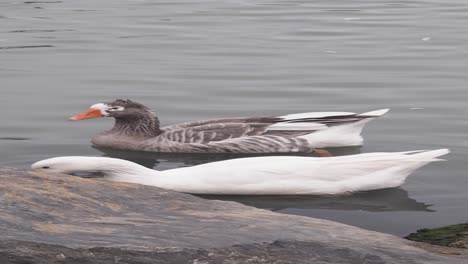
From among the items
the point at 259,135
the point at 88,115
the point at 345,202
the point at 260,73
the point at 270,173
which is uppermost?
the point at 260,73

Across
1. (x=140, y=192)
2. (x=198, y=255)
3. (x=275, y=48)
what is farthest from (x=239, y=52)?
(x=198, y=255)

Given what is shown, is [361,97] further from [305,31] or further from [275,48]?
[305,31]

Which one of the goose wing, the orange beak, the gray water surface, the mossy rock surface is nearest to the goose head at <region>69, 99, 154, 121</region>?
the orange beak

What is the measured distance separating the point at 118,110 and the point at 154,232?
6587 millimetres

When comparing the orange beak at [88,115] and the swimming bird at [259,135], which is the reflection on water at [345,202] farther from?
the orange beak at [88,115]

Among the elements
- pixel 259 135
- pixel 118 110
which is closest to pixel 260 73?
pixel 118 110

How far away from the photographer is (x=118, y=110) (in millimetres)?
12469

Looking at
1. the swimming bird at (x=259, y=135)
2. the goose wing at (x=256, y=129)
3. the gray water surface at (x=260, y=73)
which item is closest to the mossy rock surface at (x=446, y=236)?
the gray water surface at (x=260, y=73)

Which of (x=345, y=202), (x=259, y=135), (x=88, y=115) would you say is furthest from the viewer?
(x=88, y=115)

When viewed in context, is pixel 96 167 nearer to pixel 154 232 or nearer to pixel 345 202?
pixel 345 202

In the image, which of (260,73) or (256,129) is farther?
(260,73)

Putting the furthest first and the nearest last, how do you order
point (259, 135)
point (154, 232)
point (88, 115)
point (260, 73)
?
point (260, 73)
point (88, 115)
point (259, 135)
point (154, 232)

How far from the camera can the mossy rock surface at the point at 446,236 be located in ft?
23.4

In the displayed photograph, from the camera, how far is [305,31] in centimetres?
2045
